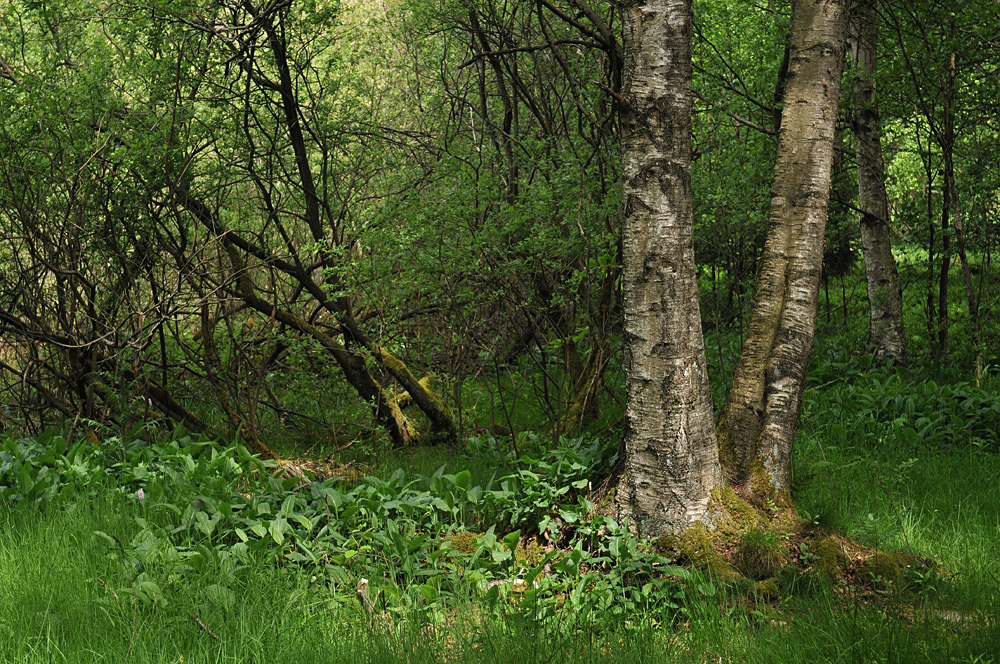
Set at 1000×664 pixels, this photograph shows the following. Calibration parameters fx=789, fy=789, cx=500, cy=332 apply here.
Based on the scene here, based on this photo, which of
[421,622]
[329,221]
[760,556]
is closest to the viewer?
[421,622]

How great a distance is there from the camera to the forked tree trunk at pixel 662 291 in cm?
381

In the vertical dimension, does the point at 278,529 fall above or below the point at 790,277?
below

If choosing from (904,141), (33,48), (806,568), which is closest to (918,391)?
(806,568)

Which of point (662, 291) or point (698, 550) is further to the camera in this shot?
point (662, 291)

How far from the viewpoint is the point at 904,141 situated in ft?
57.4

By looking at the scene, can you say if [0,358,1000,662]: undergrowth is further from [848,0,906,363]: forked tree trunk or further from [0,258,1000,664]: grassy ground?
[848,0,906,363]: forked tree trunk

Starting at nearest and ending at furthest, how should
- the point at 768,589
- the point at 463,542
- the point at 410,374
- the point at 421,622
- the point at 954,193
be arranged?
the point at 421,622
the point at 768,589
the point at 463,542
the point at 410,374
the point at 954,193

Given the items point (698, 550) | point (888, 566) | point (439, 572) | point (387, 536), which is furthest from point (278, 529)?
point (888, 566)

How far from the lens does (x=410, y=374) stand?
6750 mm

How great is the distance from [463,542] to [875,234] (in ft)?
21.2

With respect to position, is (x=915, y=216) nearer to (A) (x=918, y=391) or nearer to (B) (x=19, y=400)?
(A) (x=918, y=391)

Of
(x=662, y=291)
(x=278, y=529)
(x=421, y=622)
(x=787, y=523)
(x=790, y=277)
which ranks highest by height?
(x=790, y=277)

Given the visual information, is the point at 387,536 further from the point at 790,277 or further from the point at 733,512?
the point at 790,277

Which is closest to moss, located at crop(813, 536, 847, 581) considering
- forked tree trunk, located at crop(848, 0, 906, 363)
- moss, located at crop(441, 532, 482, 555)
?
moss, located at crop(441, 532, 482, 555)
